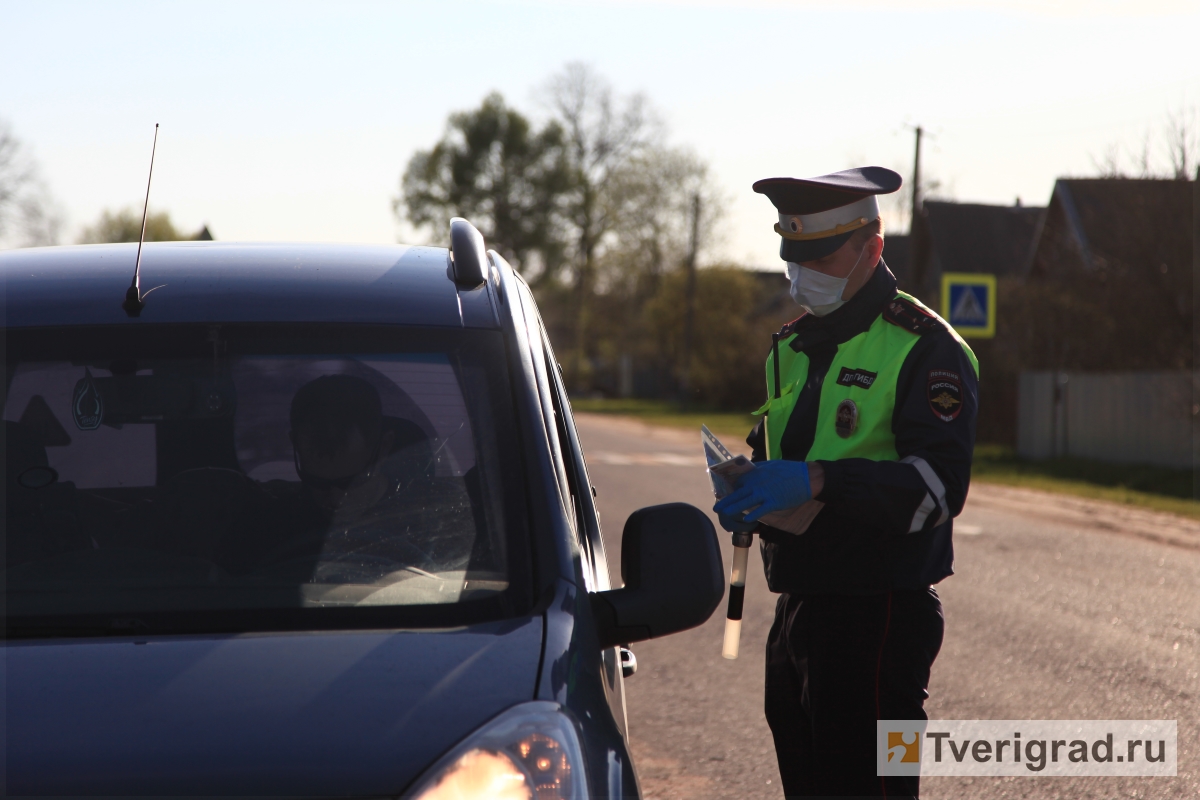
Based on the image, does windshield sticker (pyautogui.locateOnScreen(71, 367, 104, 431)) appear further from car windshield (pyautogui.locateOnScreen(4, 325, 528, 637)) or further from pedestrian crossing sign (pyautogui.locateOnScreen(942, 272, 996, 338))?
pedestrian crossing sign (pyautogui.locateOnScreen(942, 272, 996, 338))

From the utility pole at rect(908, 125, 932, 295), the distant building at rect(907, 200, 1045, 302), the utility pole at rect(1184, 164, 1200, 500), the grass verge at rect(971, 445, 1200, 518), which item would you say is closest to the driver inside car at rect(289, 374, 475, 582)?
the grass verge at rect(971, 445, 1200, 518)

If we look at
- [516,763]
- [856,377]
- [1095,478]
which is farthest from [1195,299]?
[516,763]

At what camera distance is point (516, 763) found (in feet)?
5.92

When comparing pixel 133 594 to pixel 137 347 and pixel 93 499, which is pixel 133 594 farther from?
pixel 137 347

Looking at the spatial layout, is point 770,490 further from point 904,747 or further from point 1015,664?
point 1015,664

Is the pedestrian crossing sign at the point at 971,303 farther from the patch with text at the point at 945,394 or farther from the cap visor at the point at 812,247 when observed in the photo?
the patch with text at the point at 945,394

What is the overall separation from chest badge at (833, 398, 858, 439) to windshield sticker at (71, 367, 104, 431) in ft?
5.04

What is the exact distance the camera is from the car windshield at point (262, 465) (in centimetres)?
222

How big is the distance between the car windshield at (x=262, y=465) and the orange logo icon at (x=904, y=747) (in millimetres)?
1045

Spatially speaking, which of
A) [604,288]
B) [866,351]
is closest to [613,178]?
[604,288]

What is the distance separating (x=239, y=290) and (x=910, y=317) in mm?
1428

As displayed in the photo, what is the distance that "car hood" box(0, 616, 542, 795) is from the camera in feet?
5.67

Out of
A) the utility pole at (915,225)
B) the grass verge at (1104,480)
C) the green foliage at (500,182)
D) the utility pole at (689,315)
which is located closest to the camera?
the grass verge at (1104,480)

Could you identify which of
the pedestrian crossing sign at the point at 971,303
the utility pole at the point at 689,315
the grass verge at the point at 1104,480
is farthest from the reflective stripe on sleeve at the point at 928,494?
the utility pole at the point at 689,315
